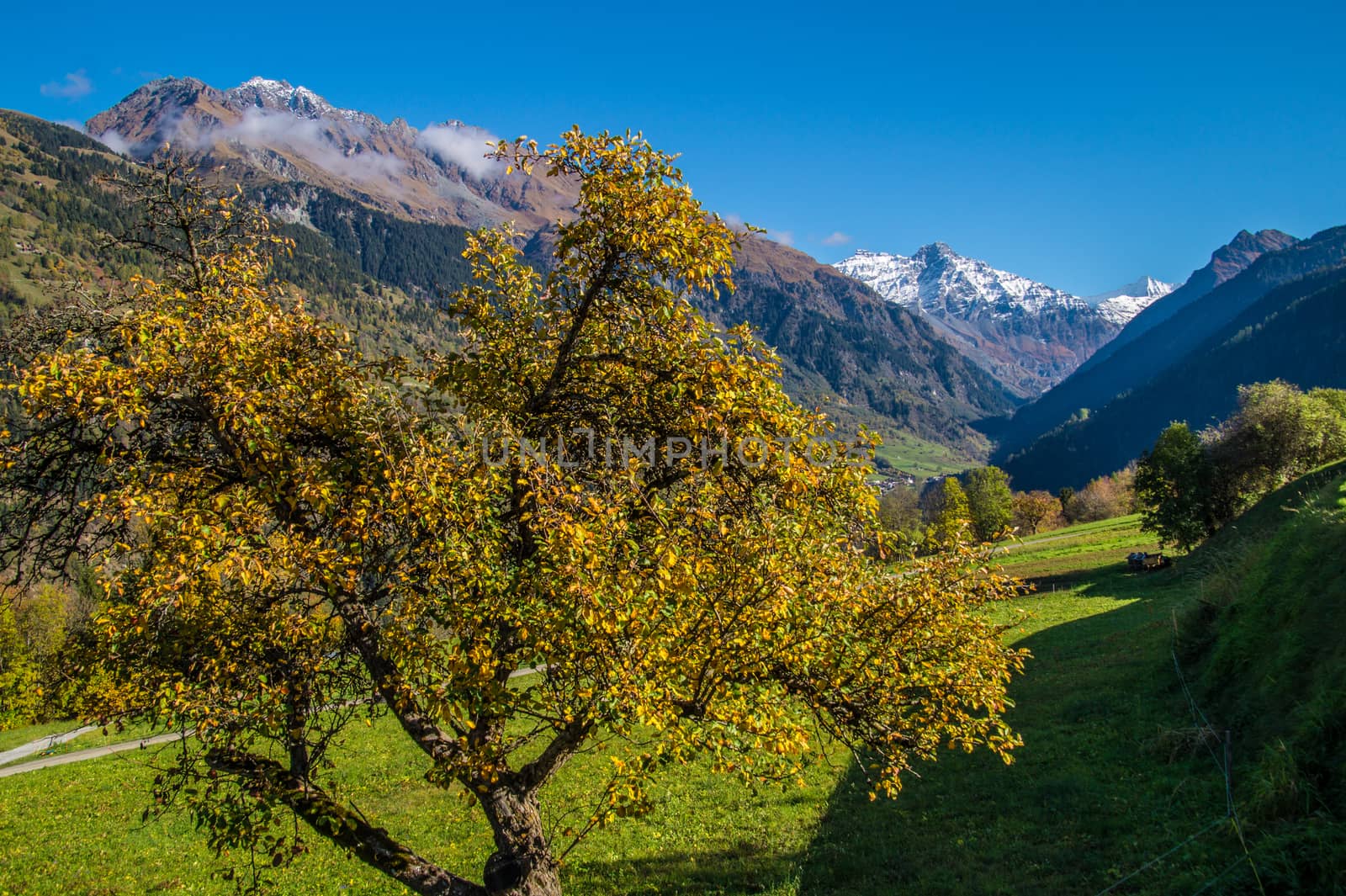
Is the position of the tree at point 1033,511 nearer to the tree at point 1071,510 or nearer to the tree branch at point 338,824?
the tree at point 1071,510

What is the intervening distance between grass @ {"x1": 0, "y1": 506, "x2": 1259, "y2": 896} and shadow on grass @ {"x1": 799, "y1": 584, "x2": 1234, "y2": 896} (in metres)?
0.06

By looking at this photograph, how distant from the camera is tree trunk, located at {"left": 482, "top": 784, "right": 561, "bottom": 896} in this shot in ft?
31.9

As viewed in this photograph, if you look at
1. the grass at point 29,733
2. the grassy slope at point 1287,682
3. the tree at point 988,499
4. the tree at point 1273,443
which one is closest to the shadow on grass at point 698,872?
the grassy slope at point 1287,682

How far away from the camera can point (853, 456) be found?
Result: 9.12 meters

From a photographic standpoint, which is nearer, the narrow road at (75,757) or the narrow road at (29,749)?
the narrow road at (75,757)

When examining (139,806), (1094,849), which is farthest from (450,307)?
(139,806)

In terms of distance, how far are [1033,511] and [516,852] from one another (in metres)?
160

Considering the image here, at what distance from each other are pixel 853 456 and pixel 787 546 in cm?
152

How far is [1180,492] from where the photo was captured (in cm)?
6406

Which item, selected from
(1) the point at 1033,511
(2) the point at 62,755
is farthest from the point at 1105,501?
(2) the point at 62,755

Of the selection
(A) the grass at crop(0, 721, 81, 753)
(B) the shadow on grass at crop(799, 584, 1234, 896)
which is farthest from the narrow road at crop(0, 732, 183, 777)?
(B) the shadow on grass at crop(799, 584, 1234, 896)

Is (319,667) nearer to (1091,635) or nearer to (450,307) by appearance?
(450,307)

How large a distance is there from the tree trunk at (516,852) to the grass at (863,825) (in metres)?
6.12

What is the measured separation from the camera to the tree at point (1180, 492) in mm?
63094
